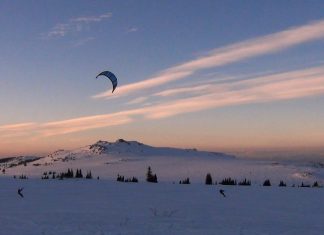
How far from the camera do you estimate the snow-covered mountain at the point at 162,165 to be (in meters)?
30.0

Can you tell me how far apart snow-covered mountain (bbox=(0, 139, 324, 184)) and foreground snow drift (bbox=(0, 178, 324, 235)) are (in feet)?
25.4

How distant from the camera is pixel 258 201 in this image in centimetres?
1775

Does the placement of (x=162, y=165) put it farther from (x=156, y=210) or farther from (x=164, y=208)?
(x=156, y=210)

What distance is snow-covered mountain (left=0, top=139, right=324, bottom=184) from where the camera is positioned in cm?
2995

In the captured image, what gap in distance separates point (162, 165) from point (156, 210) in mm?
20542

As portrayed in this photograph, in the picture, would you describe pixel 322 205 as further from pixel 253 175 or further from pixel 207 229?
pixel 253 175

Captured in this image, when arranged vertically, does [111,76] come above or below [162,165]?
above

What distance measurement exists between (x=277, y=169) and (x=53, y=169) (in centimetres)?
1501

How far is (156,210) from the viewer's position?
14.8m

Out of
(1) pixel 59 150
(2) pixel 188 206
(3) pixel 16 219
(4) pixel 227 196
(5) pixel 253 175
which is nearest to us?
(3) pixel 16 219

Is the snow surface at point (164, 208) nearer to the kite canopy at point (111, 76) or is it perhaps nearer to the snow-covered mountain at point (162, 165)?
the snow-covered mountain at point (162, 165)

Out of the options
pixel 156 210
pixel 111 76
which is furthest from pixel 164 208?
pixel 111 76

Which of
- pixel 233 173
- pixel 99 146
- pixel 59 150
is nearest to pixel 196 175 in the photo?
pixel 233 173

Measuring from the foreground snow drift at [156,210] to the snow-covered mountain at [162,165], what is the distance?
7727 millimetres
